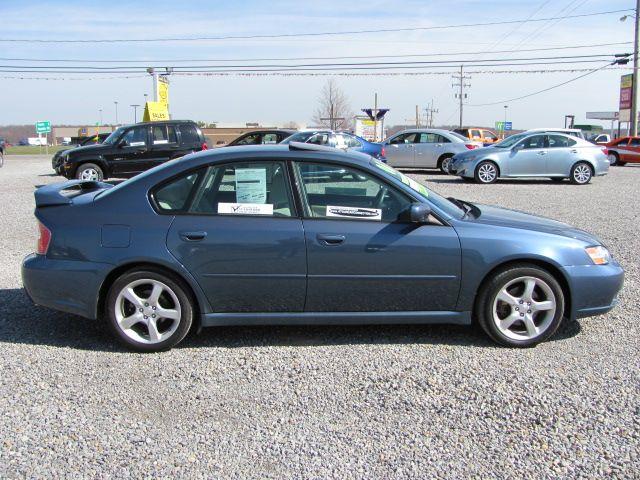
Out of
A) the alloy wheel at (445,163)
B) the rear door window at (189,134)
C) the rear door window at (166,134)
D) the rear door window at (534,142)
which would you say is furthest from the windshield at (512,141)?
the rear door window at (166,134)

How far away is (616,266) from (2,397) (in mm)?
4387

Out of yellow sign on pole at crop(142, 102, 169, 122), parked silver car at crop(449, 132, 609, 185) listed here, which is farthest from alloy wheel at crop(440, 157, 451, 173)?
yellow sign on pole at crop(142, 102, 169, 122)

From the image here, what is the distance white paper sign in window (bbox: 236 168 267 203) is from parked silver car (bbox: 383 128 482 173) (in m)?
16.9

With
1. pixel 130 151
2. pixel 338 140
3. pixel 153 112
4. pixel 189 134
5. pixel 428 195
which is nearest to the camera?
pixel 428 195

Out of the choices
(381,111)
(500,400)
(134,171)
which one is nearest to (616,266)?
(500,400)

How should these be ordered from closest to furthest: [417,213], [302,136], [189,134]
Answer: [417,213] → [189,134] → [302,136]

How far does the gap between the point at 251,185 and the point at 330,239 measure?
0.73m

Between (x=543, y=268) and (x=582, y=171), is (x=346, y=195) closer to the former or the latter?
(x=543, y=268)

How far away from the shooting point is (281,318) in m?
4.36

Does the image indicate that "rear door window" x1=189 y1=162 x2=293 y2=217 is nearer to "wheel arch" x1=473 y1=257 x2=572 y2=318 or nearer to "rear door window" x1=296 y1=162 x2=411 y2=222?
"rear door window" x1=296 y1=162 x2=411 y2=222

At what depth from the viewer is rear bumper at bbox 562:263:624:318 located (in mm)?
4398

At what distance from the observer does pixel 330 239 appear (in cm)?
425

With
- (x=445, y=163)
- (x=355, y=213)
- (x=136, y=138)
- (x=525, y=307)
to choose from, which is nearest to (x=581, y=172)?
(x=445, y=163)

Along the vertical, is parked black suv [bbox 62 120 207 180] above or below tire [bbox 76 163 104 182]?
above
